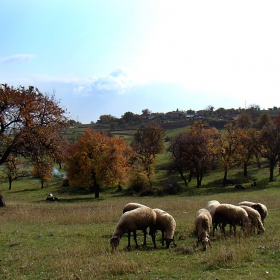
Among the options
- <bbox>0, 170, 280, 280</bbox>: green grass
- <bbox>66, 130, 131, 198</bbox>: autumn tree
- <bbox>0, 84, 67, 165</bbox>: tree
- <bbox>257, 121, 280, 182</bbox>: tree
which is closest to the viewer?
<bbox>0, 170, 280, 280</bbox>: green grass

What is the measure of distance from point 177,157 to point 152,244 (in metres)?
48.0

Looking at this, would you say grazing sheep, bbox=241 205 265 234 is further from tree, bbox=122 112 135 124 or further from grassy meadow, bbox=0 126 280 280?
tree, bbox=122 112 135 124

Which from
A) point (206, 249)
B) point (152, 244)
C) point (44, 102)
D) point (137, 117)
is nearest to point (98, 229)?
point (152, 244)

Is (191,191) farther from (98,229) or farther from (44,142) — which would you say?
(98,229)

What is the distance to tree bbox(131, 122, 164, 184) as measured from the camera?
211 ft

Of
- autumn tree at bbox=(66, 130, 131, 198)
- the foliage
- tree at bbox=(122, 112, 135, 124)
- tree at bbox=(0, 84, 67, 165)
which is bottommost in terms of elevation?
the foliage

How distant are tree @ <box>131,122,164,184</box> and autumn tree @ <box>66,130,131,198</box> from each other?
1471 centimetres

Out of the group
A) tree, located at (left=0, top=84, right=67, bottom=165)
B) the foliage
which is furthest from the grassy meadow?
the foliage

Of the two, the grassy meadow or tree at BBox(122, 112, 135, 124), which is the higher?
tree at BBox(122, 112, 135, 124)

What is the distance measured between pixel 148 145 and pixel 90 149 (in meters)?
28.1

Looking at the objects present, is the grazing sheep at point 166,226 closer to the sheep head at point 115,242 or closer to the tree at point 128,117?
the sheep head at point 115,242

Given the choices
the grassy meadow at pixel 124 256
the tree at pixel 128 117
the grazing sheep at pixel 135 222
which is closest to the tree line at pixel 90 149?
the grassy meadow at pixel 124 256

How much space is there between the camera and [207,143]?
59.9 metres

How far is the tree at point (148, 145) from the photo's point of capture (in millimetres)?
64188
